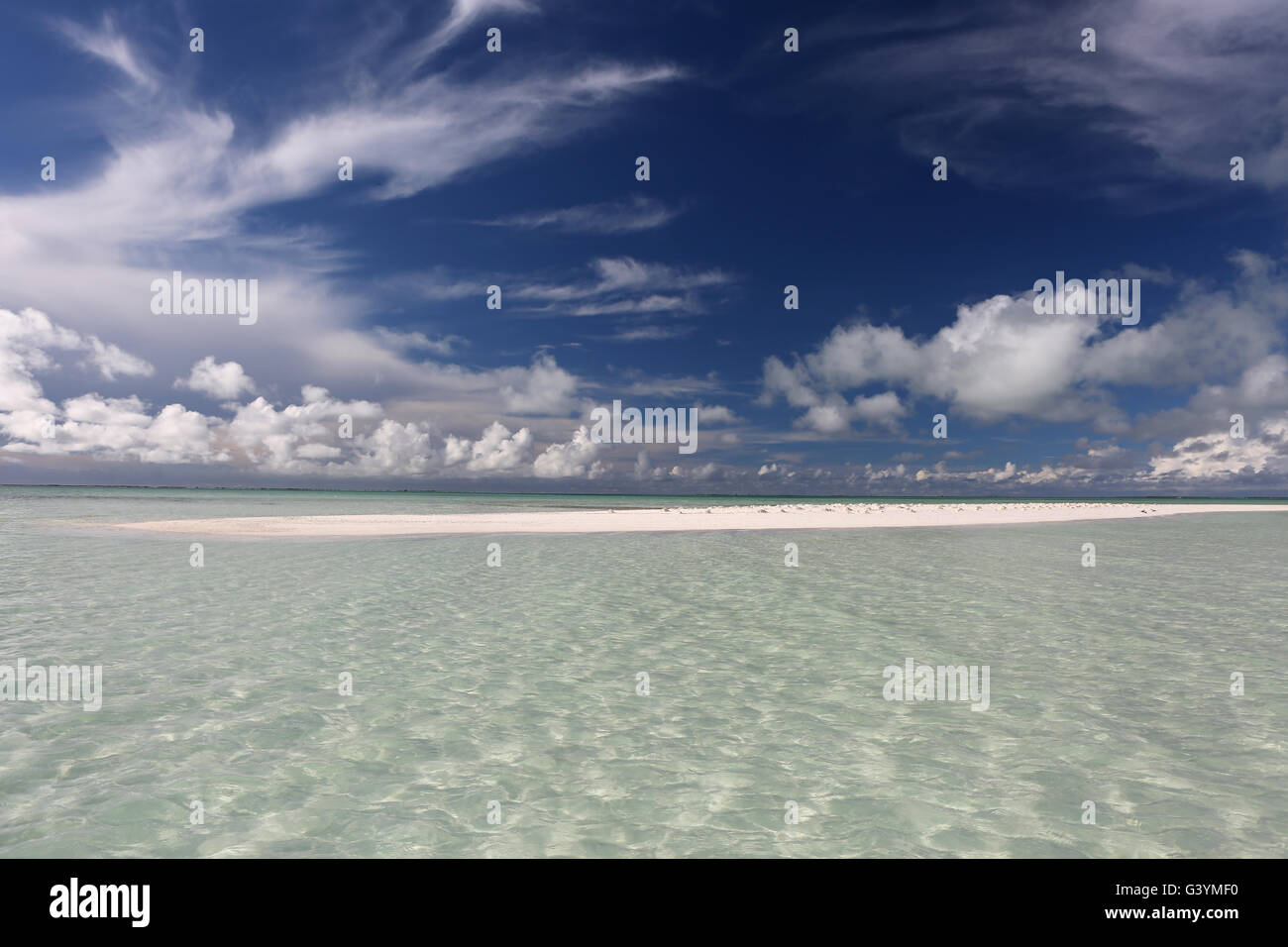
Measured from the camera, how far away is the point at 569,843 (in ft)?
19.2

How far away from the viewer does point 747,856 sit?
5.65m

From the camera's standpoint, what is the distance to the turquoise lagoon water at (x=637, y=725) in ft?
20.0

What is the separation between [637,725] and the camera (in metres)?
8.86

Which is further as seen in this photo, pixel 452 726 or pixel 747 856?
pixel 452 726

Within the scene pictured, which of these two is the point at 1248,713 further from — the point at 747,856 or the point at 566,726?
the point at 566,726

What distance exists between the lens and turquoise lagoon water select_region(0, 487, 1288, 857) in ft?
20.0

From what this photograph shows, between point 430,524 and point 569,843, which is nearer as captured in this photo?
point 569,843
